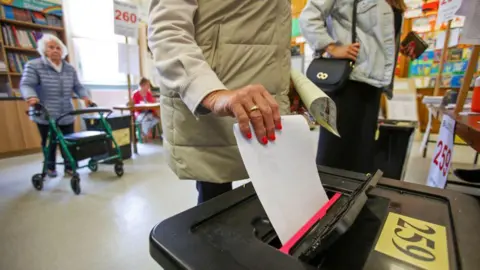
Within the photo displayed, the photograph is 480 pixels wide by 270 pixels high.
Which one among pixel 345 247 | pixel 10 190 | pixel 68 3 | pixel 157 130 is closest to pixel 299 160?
pixel 345 247

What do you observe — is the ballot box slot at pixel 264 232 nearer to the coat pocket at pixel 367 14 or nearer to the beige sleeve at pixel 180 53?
the beige sleeve at pixel 180 53

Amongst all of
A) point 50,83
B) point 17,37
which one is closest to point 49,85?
point 50,83

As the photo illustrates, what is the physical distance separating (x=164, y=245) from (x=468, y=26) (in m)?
1.29

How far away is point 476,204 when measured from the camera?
421 millimetres

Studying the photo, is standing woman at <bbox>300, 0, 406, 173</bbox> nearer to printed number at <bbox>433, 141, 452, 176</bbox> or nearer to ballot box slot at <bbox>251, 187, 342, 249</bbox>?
printed number at <bbox>433, 141, 452, 176</bbox>

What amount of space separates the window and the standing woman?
13.6 ft

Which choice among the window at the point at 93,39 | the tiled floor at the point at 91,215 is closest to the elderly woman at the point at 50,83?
the tiled floor at the point at 91,215

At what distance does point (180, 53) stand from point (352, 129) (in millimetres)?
879

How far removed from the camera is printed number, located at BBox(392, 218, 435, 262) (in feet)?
0.99

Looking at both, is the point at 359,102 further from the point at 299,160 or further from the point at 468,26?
the point at 299,160

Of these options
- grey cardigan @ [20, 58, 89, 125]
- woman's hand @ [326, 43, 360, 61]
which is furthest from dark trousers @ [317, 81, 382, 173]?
grey cardigan @ [20, 58, 89, 125]

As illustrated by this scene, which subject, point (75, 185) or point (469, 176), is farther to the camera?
point (75, 185)

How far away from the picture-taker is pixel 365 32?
40.0 inches

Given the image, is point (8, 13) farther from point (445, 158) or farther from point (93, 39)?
point (445, 158)
